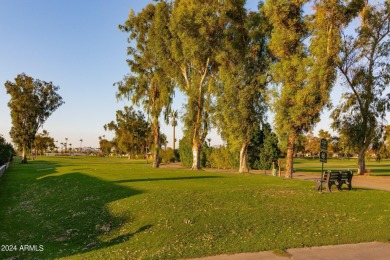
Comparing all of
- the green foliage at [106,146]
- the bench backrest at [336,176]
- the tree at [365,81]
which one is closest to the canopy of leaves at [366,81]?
the tree at [365,81]

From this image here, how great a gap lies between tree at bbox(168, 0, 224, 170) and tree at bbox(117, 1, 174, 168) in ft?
7.82

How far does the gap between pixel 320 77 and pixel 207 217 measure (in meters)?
22.5

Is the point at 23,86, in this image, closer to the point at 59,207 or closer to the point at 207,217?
the point at 59,207

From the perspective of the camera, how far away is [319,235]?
10.4 meters

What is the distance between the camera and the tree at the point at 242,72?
119 ft

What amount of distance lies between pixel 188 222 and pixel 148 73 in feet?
127

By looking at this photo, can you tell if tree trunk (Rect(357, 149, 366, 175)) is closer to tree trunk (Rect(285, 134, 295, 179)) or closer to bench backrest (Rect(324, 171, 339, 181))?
tree trunk (Rect(285, 134, 295, 179))

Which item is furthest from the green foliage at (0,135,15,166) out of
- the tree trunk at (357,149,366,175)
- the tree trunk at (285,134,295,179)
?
the tree trunk at (357,149,366,175)

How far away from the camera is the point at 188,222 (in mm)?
11914

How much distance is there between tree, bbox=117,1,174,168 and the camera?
45.3 m

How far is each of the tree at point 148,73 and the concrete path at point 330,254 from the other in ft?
119

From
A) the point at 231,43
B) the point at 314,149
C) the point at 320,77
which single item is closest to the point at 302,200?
the point at 320,77

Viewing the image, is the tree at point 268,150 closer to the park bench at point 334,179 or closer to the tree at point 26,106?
the park bench at point 334,179

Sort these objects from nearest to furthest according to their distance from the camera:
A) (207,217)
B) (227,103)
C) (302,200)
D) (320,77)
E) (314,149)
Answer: (207,217) < (302,200) < (320,77) < (227,103) < (314,149)
